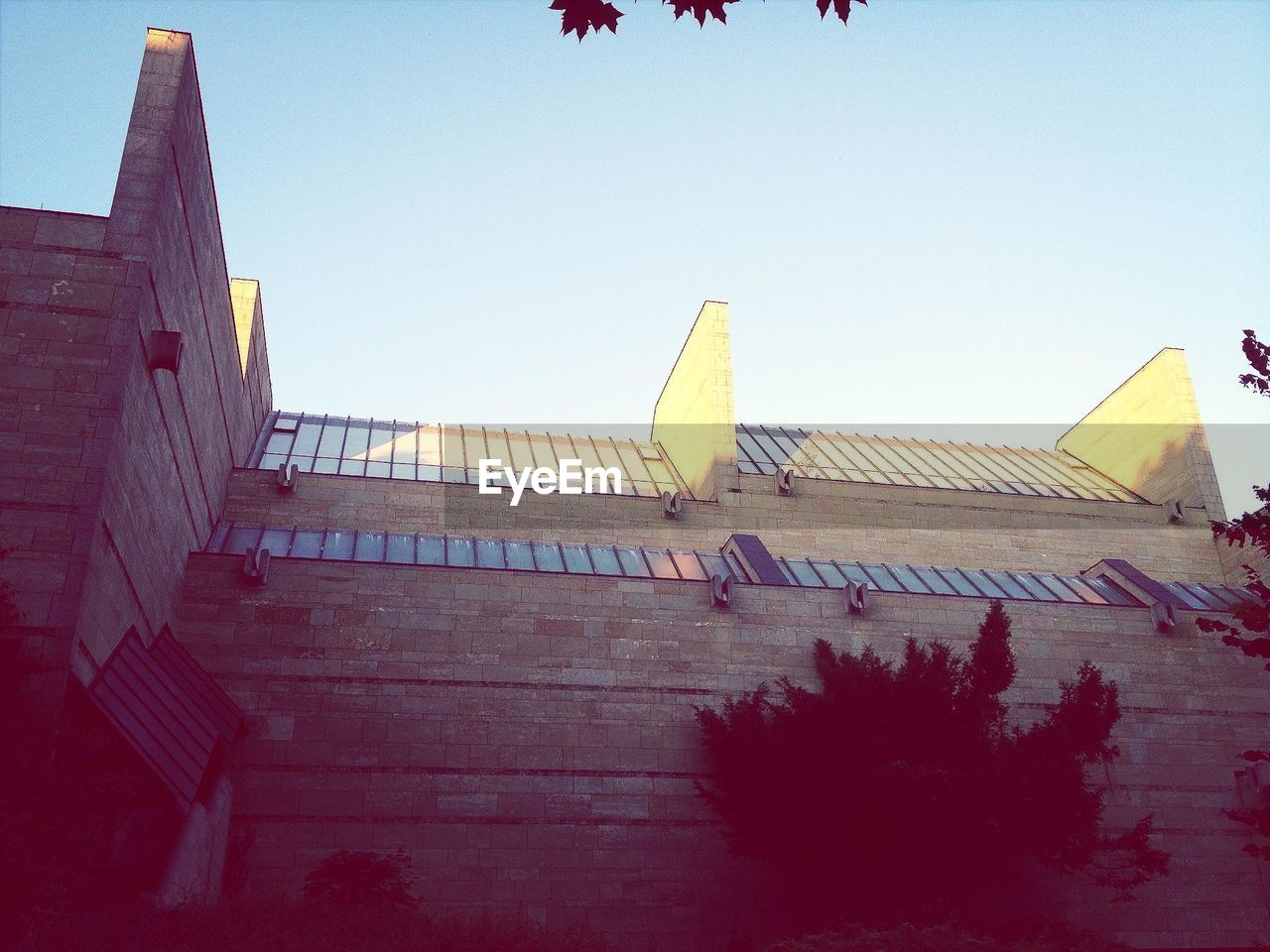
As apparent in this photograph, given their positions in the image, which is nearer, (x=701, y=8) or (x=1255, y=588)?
(x=701, y=8)

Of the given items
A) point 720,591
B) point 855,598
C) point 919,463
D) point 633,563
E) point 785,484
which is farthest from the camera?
point 919,463

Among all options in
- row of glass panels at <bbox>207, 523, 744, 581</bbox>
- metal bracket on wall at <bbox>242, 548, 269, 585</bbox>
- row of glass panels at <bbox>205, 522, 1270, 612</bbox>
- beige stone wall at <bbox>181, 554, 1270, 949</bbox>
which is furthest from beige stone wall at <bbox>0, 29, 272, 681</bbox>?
row of glass panels at <bbox>205, 522, 1270, 612</bbox>

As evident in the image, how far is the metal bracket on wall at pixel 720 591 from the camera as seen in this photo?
68.4ft

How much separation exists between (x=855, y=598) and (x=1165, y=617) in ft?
21.9

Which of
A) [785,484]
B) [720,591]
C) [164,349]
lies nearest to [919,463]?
[785,484]

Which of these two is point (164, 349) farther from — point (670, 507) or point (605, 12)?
point (670, 507)

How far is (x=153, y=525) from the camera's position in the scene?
16.6 m

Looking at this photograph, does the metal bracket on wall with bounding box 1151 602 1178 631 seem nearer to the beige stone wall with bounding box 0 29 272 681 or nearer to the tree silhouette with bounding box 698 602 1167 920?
the tree silhouette with bounding box 698 602 1167 920

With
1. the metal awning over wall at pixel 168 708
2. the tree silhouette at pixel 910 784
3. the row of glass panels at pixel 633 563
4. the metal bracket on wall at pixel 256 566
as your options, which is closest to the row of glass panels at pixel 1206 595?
the row of glass panels at pixel 633 563

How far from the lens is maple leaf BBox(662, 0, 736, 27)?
6.13 meters

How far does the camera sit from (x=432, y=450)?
98.5ft

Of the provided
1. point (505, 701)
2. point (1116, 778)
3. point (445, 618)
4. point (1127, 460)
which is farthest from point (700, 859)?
point (1127, 460)

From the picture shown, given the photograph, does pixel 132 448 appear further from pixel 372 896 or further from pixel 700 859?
pixel 700 859

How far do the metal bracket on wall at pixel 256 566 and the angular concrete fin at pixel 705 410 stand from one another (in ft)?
38.1
